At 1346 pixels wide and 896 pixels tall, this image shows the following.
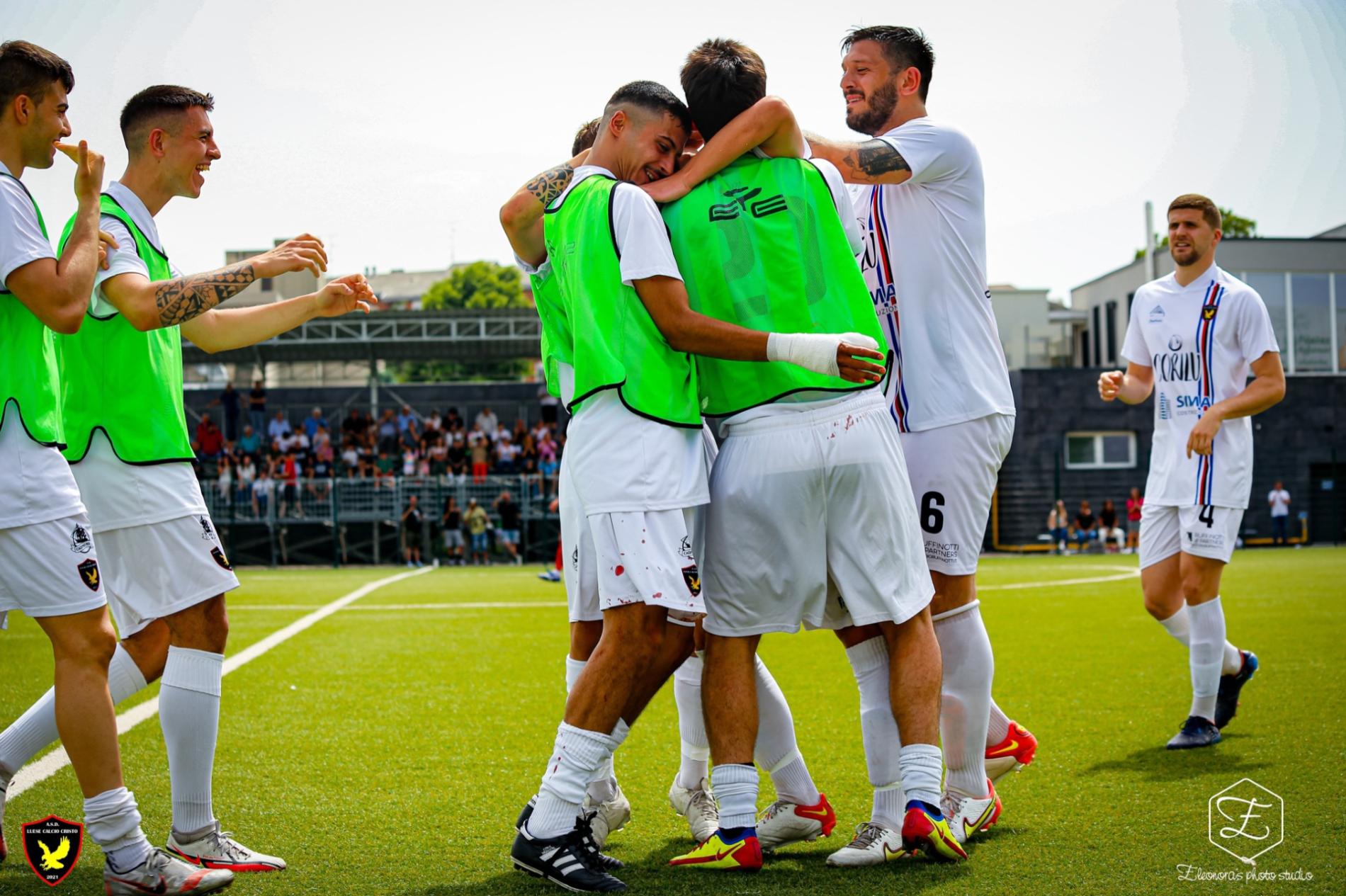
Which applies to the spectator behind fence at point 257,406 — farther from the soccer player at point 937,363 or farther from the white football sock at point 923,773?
the white football sock at point 923,773

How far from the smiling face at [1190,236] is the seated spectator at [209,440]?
30.1 metres

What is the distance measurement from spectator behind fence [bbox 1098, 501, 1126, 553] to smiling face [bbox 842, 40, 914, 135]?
99.6 feet

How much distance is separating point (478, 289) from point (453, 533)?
59765 millimetres

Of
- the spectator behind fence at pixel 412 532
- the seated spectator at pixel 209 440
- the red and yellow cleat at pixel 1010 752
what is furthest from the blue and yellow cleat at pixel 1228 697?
the seated spectator at pixel 209 440

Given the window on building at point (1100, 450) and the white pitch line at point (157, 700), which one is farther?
the window on building at point (1100, 450)

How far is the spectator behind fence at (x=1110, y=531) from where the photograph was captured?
108 feet

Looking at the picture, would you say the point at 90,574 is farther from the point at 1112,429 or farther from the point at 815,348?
the point at 1112,429

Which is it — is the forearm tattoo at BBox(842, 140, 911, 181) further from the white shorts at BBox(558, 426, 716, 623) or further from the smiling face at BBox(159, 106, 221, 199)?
the smiling face at BBox(159, 106, 221, 199)

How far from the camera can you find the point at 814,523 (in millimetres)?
3977

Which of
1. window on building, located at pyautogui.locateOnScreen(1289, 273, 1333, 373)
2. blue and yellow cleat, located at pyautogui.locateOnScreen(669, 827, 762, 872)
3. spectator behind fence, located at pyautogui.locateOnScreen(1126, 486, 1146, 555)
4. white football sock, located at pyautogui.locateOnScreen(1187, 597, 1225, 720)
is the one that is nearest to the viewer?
blue and yellow cleat, located at pyautogui.locateOnScreen(669, 827, 762, 872)

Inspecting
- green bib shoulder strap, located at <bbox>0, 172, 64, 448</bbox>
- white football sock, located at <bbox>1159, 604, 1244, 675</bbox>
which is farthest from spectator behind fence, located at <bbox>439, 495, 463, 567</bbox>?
green bib shoulder strap, located at <bbox>0, 172, 64, 448</bbox>

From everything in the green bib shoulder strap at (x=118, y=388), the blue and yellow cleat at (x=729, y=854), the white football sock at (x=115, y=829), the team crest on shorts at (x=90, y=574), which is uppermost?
the green bib shoulder strap at (x=118, y=388)

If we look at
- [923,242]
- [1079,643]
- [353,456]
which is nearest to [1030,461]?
[353,456]

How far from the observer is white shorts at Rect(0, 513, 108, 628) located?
3648 millimetres
